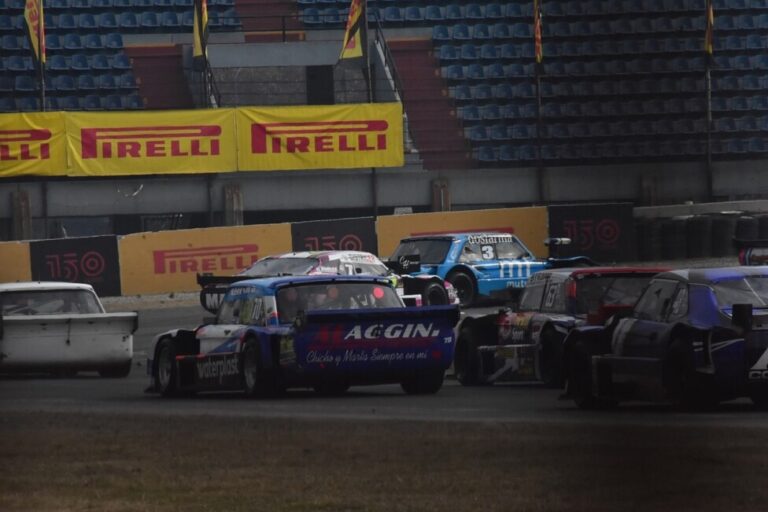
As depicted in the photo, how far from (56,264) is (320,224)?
15.2ft

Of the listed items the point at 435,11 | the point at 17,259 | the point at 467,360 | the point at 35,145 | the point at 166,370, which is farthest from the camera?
the point at 35,145

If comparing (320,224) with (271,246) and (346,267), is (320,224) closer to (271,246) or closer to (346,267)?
(271,246)

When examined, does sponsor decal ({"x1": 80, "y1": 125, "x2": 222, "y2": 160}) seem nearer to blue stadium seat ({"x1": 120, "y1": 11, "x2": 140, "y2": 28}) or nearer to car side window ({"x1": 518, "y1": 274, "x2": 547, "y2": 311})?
blue stadium seat ({"x1": 120, "y1": 11, "x2": 140, "y2": 28})

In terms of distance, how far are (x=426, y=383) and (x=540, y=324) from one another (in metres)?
1.04

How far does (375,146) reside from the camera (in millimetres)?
28844

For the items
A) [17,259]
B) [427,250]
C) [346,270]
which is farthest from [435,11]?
[17,259]

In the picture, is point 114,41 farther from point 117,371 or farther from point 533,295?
point 533,295

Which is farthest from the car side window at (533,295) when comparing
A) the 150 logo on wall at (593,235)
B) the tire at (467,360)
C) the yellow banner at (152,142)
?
the yellow banner at (152,142)

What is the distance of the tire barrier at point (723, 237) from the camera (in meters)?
25.3

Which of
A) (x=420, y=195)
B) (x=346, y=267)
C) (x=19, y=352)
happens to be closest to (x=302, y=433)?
(x=19, y=352)

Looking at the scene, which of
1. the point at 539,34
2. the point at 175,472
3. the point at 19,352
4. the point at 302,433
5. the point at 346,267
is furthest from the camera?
the point at 346,267

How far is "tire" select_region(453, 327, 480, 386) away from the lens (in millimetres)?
13336

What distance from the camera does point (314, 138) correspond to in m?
28.8

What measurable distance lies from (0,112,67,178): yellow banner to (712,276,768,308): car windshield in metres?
18.4
